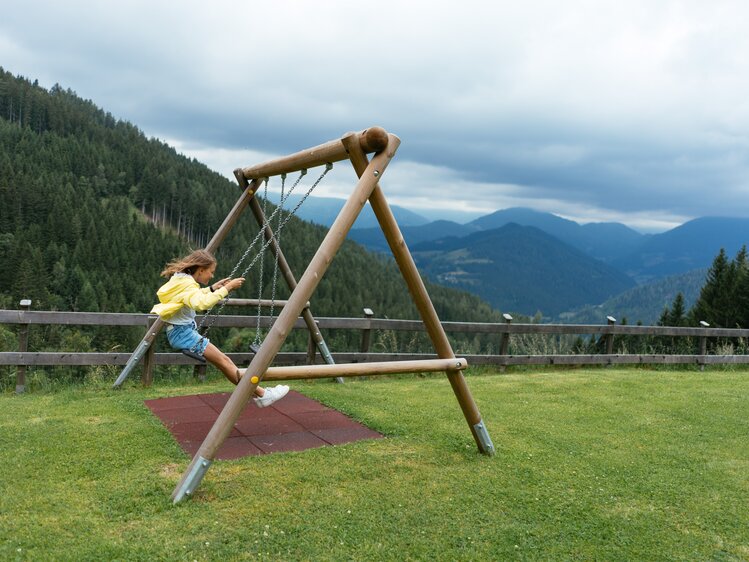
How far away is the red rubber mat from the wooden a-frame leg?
40.0 inches

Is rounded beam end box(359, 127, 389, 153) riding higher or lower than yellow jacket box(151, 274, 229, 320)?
higher

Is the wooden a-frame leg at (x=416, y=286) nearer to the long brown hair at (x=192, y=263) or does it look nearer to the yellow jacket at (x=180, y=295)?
the yellow jacket at (x=180, y=295)

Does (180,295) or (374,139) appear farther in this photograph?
(180,295)

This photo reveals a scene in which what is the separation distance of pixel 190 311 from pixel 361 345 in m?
4.29

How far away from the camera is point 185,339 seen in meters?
4.91

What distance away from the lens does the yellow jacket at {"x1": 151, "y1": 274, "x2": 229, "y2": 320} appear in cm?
455

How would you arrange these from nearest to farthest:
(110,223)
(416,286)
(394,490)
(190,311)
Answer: (394,490) < (416,286) < (190,311) < (110,223)

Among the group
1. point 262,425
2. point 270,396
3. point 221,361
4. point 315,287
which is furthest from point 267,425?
point 315,287

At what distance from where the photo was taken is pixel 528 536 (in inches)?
142

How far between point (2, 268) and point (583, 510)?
66988 mm

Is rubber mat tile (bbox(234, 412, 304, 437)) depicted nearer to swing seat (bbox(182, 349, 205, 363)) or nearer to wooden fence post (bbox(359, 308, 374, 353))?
swing seat (bbox(182, 349, 205, 363))

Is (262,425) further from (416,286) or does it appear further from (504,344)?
(504,344)

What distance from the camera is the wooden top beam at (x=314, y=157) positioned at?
14.2 ft

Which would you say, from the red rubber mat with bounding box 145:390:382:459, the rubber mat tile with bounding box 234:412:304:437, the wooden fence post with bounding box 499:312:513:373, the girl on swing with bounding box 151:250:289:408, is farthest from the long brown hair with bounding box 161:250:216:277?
the wooden fence post with bounding box 499:312:513:373
